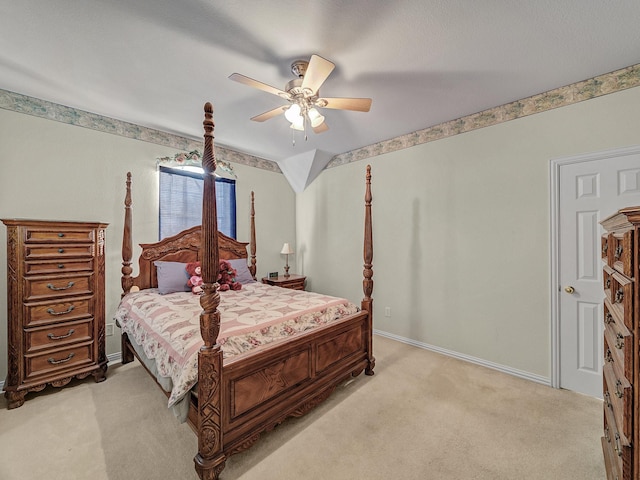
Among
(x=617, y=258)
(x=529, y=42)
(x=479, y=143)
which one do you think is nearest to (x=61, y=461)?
(x=617, y=258)

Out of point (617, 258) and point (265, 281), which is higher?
point (617, 258)

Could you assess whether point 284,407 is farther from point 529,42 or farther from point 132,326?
point 529,42

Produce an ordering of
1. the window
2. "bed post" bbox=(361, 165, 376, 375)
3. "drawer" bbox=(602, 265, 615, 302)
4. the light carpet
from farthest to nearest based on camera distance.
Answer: the window → "bed post" bbox=(361, 165, 376, 375) → the light carpet → "drawer" bbox=(602, 265, 615, 302)

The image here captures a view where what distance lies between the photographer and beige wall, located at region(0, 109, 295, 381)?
246 centimetres

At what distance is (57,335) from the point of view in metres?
2.32

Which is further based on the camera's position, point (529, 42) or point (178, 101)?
point (178, 101)

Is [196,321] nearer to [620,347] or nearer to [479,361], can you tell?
[620,347]

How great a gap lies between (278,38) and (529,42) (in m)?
1.72

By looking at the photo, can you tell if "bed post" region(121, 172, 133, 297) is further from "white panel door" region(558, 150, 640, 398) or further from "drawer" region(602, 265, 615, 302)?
"white panel door" region(558, 150, 640, 398)

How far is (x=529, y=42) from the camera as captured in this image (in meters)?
1.84

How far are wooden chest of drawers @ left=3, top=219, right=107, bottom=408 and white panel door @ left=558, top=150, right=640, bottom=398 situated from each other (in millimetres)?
4284

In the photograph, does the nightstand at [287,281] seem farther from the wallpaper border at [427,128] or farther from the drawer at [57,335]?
the drawer at [57,335]

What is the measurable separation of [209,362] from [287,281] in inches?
105

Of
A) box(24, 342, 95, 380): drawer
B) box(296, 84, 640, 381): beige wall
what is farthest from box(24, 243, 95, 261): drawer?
box(296, 84, 640, 381): beige wall
